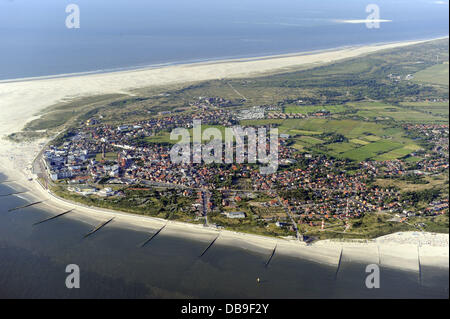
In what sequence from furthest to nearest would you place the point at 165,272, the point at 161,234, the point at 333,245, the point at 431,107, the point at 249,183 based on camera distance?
the point at 431,107
the point at 249,183
the point at 161,234
the point at 333,245
the point at 165,272

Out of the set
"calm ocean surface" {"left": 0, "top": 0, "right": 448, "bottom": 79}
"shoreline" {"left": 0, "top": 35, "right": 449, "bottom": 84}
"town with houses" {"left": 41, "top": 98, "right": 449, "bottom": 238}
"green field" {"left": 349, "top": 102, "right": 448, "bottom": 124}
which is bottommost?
"town with houses" {"left": 41, "top": 98, "right": 449, "bottom": 238}

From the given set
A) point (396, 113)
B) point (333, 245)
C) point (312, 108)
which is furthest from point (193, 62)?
point (333, 245)

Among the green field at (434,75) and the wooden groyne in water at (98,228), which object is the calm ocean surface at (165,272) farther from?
the green field at (434,75)

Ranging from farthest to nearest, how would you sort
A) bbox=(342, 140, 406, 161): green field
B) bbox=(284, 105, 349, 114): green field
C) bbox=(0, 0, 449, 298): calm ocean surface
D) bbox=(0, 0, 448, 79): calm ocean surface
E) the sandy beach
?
bbox=(0, 0, 448, 79): calm ocean surface, bbox=(284, 105, 349, 114): green field, bbox=(342, 140, 406, 161): green field, the sandy beach, bbox=(0, 0, 449, 298): calm ocean surface

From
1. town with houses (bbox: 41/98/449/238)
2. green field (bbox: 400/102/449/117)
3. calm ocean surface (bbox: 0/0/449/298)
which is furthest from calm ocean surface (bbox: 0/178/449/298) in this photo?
green field (bbox: 400/102/449/117)

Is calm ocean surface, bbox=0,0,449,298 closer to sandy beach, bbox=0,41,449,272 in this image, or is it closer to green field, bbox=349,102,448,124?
sandy beach, bbox=0,41,449,272

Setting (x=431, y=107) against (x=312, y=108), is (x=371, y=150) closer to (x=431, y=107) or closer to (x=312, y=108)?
(x=312, y=108)
